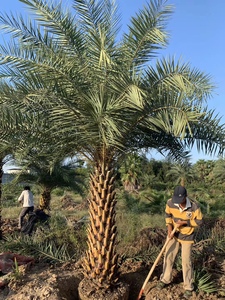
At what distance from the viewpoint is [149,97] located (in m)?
5.54

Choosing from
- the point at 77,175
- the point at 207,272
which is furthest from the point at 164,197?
the point at 207,272

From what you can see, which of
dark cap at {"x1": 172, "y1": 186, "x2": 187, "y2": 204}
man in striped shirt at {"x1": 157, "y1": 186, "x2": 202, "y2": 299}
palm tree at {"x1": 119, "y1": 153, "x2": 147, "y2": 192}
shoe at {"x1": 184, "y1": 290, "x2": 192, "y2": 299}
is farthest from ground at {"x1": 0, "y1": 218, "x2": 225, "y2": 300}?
palm tree at {"x1": 119, "y1": 153, "x2": 147, "y2": 192}

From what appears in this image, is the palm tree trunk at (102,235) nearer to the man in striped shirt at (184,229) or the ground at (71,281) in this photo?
the ground at (71,281)

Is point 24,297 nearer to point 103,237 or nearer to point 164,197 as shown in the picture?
point 103,237

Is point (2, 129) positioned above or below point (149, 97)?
below

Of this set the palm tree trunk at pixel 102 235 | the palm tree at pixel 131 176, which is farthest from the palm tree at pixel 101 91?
the palm tree at pixel 131 176

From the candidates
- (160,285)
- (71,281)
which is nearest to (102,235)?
(71,281)

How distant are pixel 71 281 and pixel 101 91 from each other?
137 inches

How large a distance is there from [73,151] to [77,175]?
10804mm

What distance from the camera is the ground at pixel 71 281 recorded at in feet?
18.4

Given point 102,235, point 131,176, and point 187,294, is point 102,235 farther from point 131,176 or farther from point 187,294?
point 131,176

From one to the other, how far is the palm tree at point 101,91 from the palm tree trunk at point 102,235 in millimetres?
16

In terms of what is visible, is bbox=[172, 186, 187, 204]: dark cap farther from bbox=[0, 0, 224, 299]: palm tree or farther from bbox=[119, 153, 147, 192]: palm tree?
bbox=[119, 153, 147, 192]: palm tree

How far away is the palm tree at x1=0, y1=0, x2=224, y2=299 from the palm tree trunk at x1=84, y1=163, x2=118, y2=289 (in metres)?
0.02
